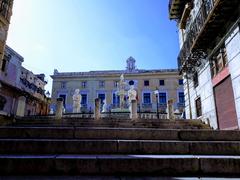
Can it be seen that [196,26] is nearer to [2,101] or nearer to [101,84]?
[2,101]

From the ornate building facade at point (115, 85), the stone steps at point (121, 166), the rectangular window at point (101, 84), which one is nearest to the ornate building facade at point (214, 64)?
the stone steps at point (121, 166)

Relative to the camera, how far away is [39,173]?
3.54m

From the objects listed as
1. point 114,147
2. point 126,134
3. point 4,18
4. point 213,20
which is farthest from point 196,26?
point 4,18

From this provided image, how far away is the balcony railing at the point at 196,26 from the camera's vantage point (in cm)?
1058

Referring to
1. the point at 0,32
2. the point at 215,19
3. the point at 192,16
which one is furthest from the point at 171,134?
the point at 0,32

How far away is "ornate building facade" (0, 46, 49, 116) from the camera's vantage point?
27.0 metres

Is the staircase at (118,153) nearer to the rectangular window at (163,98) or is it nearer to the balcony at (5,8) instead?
the balcony at (5,8)

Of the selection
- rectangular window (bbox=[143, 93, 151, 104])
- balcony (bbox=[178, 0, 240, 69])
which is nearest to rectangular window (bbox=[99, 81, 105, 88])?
rectangular window (bbox=[143, 93, 151, 104])

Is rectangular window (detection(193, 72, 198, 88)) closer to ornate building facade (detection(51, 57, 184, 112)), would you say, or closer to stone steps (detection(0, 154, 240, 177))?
stone steps (detection(0, 154, 240, 177))

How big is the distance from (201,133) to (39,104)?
38431 millimetres

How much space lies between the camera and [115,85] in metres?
44.8

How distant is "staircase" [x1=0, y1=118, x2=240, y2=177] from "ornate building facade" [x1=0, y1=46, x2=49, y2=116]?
22.8 metres

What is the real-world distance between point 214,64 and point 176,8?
27.7ft

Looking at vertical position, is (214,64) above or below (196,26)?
below
